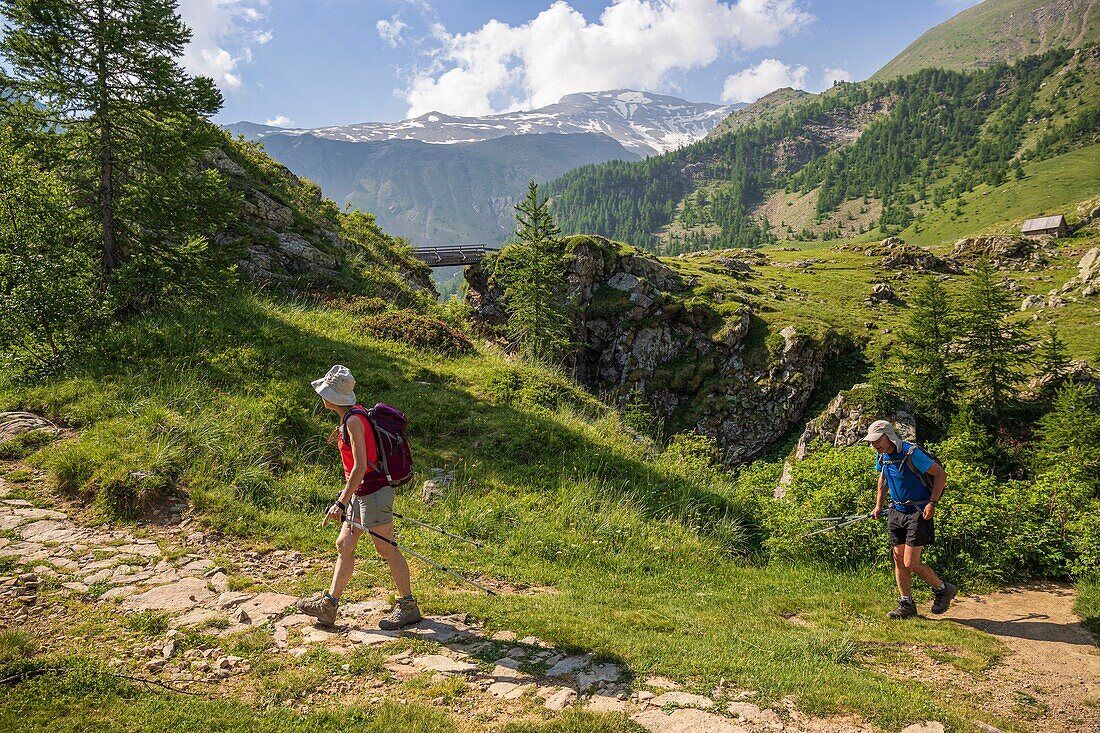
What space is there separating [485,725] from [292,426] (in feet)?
26.3

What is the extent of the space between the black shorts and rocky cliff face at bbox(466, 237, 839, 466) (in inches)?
1433

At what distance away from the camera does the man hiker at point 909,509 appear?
7.16m

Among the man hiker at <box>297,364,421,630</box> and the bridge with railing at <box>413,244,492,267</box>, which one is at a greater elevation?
the bridge with railing at <box>413,244,492,267</box>

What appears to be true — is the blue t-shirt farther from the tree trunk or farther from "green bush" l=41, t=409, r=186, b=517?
the tree trunk

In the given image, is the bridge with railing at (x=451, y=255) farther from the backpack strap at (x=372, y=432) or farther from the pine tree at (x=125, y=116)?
the backpack strap at (x=372, y=432)

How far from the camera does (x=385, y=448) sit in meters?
5.68

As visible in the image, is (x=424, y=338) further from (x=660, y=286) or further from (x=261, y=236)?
(x=660, y=286)

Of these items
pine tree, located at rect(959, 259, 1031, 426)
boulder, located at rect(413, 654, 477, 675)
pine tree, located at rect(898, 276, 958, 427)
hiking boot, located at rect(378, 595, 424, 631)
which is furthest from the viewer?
pine tree, located at rect(898, 276, 958, 427)

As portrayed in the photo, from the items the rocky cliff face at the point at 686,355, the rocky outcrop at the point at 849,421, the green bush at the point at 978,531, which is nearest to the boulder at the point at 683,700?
the green bush at the point at 978,531

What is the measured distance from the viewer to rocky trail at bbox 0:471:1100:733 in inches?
173

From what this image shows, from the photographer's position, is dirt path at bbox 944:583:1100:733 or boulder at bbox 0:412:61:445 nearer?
dirt path at bbox 944:583:1100:733

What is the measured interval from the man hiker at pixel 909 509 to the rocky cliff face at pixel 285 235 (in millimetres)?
16820

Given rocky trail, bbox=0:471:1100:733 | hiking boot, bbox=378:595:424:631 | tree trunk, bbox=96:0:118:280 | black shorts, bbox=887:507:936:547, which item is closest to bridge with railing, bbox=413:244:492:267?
tree trunk, bbox=96:0:118:280

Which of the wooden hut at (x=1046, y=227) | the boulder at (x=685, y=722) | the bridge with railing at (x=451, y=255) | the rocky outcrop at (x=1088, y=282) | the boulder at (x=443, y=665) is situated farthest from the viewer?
the wooden hut at (x=1046, y=227)
